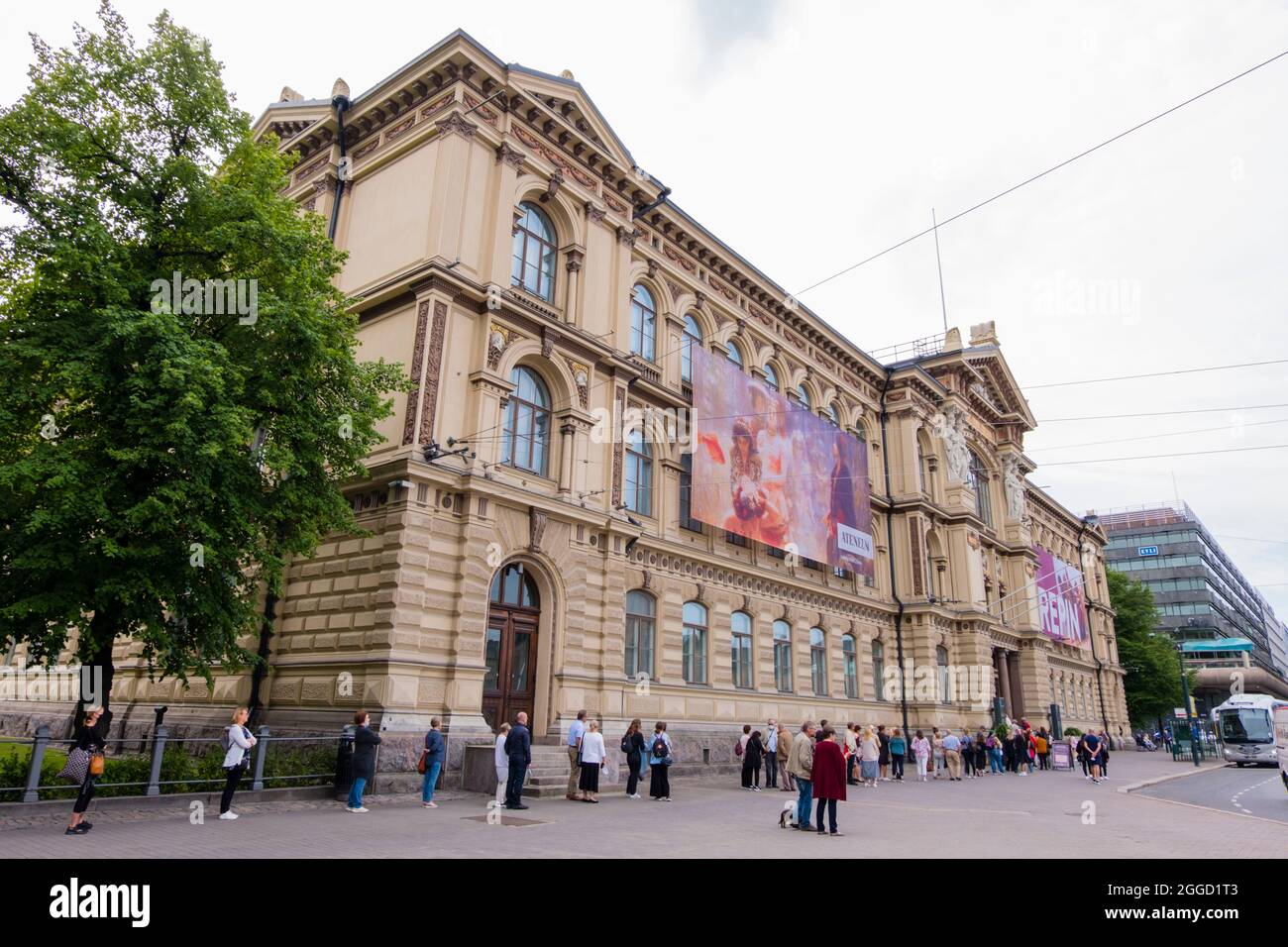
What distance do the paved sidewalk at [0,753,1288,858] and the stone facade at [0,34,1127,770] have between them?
372 cm

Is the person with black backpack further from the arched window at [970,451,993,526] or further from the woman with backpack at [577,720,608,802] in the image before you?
the arched window at [970,451,993,526]

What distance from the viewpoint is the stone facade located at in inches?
742

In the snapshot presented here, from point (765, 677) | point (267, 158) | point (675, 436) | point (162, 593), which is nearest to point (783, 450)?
point (675, 436)

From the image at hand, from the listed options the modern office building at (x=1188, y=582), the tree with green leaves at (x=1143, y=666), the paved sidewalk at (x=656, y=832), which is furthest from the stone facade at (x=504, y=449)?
the modern office building at (x=1188, y=582)

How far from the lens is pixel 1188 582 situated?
382 ft

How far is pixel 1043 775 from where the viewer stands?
33.9 meters

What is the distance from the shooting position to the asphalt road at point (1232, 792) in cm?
2152

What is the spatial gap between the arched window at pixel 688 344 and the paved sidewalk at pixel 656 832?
1478 cm

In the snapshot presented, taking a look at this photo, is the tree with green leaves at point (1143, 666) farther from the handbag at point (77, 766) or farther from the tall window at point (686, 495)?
the handbag at point (77, 766)

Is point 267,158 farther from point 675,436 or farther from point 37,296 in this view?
point 675,436

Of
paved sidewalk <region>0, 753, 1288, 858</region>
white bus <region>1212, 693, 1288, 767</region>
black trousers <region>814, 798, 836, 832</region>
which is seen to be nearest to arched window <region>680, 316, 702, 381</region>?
paved sidewalk <region>0, 753, 1288, 858</region>

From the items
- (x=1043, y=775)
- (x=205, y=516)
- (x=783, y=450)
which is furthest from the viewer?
(x=1043, y=775)
